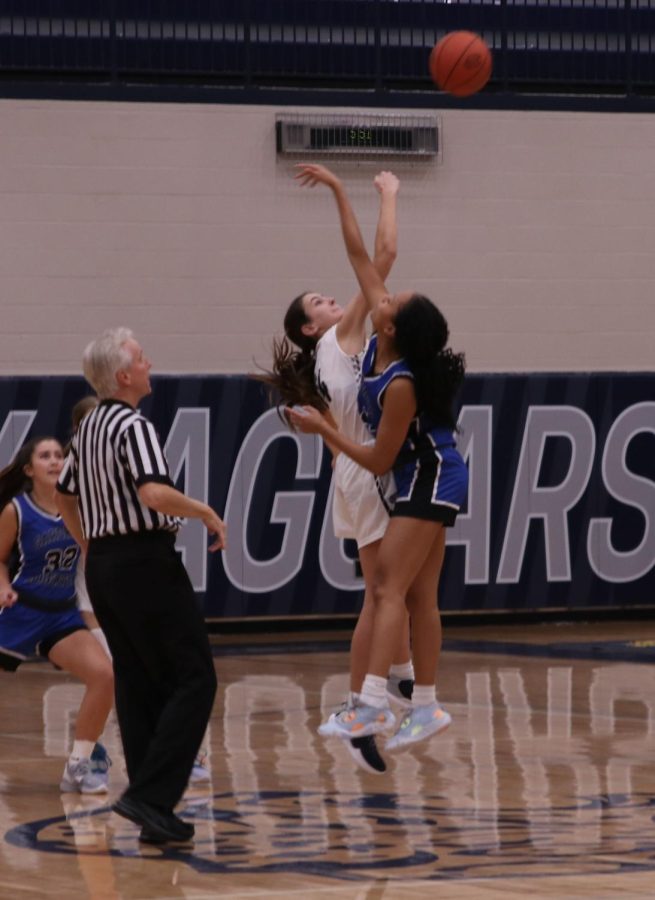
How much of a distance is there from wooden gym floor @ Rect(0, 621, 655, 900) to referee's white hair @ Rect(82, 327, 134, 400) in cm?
167

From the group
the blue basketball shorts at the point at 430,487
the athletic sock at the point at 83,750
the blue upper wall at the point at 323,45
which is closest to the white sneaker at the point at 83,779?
the athletic sock at the point at 83,750

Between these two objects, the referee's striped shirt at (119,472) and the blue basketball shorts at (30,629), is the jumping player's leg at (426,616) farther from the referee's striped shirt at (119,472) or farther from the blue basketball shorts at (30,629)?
the blue basketball shorts at (30,629)

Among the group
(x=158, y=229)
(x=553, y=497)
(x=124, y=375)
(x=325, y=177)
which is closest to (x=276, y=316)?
(x=158, y=229)

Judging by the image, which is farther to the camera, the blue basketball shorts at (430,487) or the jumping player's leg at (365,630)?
the jumping player's leg at (365,630)

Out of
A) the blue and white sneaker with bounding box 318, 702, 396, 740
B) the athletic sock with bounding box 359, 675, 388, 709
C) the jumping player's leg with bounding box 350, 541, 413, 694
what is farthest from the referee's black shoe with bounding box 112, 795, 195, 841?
the jumping player's leg with bounding box 350, 541, 413, 694

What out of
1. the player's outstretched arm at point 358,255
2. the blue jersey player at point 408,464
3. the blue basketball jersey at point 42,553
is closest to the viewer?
the blue jersey player at point 408,464

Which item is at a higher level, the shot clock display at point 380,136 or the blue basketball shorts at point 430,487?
the shot clock display at point 380,136

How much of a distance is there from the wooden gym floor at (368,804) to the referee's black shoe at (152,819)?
0.08 m

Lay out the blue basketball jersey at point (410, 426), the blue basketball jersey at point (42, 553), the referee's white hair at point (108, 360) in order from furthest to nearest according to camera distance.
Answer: the blue basketball jersey at point (42, 553) → the blue basketball jersey at point (410, 426) → the referee's white hair at point (108, 360)

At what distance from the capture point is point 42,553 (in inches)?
333

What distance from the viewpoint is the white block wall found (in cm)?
1523

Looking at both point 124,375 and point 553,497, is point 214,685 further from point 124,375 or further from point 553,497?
point 553,497

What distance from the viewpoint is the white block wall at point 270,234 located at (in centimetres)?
1523

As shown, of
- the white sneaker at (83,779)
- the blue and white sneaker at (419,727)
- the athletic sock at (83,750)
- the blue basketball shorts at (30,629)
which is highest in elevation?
the blue basketball shorts at (30,629)
